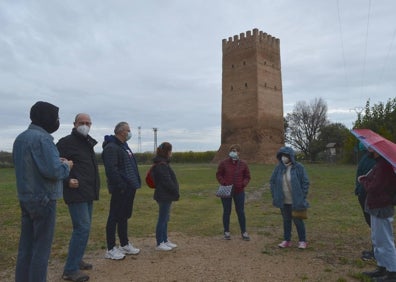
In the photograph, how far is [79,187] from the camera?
4.61 metres

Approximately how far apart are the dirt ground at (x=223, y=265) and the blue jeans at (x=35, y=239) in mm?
819

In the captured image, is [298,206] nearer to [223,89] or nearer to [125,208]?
[125,208]

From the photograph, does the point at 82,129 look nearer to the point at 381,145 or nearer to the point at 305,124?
the point at 381,145

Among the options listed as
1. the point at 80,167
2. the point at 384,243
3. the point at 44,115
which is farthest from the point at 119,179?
the point at 384,243

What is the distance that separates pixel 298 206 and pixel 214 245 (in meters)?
1.47

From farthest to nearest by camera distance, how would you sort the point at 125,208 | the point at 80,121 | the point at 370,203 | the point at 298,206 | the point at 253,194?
1. the point at 253,194
2. the point at 298,206
3. the point at 125,208
4. the point at 80,121
5. the point at 370,203

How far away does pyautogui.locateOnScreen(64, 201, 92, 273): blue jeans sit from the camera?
4.53m

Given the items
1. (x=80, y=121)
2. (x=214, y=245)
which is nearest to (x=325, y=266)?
(x=214, y=245)

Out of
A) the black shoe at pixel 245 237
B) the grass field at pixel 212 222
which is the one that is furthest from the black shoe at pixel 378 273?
the black shoe at pixel 245 237

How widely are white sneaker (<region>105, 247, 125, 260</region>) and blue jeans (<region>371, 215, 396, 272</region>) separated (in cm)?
323

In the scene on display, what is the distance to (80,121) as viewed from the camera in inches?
189

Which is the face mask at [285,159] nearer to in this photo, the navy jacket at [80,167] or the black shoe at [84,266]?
the navy jacket at [80,167]

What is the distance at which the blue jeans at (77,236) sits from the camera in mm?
4528

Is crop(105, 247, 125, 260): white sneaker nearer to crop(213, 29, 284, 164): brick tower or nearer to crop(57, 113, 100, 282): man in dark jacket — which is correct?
crop(57, 113, 100, 282): man in dark jacket
